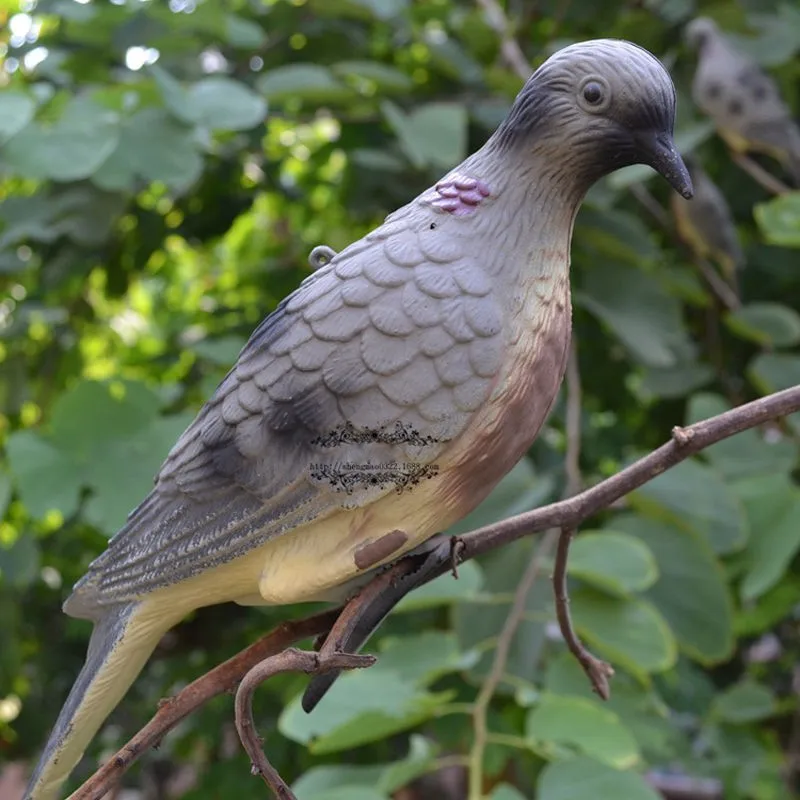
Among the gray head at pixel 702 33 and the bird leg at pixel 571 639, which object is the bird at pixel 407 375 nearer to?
the bird leg at pixel 571 639

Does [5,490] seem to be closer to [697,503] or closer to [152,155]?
[152,155]

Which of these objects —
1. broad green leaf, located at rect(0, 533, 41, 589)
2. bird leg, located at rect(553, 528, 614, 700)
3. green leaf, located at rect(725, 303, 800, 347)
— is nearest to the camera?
bird leg, located at rect(553, 528, 614, 700)

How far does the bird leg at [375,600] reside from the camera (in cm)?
39

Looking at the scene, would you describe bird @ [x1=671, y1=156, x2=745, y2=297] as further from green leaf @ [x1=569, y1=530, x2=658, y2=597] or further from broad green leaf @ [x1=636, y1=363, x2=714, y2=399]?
green leaf @ [x1=569, y1=530, x2=658, y2=597]

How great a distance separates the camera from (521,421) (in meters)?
0.39

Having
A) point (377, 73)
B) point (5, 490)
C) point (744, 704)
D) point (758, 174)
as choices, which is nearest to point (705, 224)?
point (758, 174)

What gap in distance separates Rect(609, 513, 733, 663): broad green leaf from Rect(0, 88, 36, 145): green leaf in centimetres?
53

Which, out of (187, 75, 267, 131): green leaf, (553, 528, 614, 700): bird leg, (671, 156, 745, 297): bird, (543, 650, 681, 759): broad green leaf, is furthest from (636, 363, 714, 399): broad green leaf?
(553, 528, 614, 700): bird leg

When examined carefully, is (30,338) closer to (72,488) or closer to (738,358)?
(72,488)

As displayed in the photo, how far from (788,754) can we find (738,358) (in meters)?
0.44

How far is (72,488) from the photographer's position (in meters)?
0.66

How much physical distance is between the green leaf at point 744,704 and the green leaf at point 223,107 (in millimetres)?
637

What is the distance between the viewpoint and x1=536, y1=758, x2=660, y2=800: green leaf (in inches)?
21.1

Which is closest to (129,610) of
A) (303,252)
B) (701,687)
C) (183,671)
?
(183,671)
